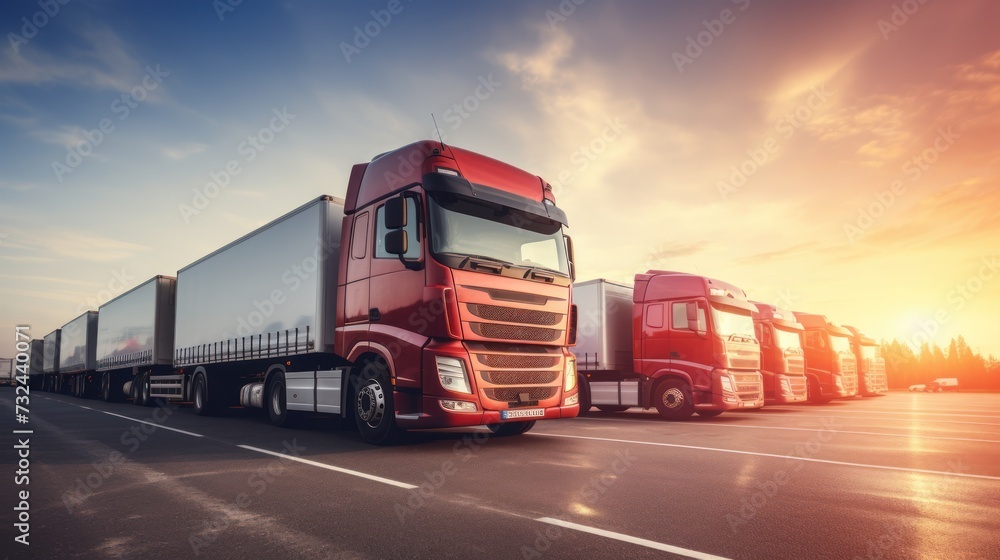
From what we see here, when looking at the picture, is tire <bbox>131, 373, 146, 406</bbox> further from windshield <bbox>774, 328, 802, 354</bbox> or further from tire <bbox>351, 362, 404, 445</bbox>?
windshield <bbox>774, 328, 802, 354</bbox>

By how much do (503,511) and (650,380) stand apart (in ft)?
34.0

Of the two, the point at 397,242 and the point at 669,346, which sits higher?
the point at 397,242

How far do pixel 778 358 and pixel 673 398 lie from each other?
553 centimetres

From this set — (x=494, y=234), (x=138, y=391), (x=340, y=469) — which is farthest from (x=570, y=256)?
(x=138, y=391)

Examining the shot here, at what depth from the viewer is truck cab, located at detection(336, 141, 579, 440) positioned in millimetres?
7402

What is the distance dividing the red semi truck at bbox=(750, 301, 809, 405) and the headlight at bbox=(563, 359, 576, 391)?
10.6 metres

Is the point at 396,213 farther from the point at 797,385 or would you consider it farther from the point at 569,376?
the point at 797,385

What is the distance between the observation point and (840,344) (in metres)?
22.6

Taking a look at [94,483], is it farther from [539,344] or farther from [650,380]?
[650,380]

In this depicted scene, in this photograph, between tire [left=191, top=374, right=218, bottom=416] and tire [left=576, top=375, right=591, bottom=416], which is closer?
tire [left=191, top=374, right=218, bottom=416]

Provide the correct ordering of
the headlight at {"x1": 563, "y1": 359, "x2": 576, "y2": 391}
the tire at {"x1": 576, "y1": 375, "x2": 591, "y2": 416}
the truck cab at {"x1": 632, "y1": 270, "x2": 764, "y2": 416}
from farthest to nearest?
the tire at {"x1": 576, "y1": 375, "x2": 591, "y2": 416} < the truck cab at {"x1": 632, "y1": 270, "x2": 764, "y2": 416} < the headlight at {"x1": 563, "y1": 359, "x2": 576, "y2": 391}

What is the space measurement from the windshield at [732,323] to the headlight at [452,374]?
7.94 meters

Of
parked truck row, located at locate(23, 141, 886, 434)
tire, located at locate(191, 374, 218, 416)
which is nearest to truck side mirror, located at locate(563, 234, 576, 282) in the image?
parked truck row, located at locate(23, 141, 886, 434)

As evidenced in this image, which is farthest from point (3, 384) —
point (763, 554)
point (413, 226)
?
point (763, 554)
